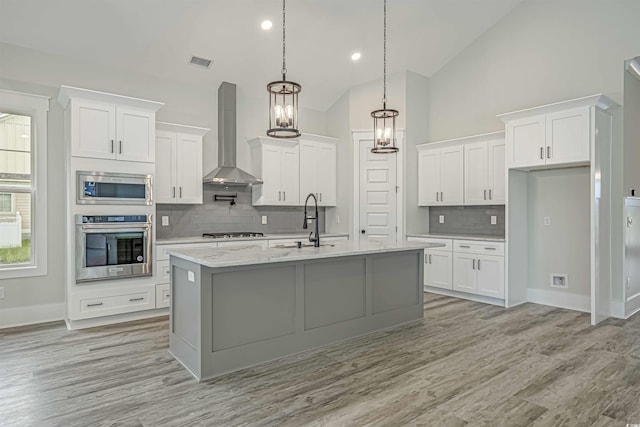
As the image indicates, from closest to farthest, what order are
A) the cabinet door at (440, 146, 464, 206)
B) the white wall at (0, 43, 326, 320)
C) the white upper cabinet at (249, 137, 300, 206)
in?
the white wall at (0, 43, 326, 320), the cabinet door at (440, 146, 464, 206), the white upper cabinet at (249, 137, 300, 206)

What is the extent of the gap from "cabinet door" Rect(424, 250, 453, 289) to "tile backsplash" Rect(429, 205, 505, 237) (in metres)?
0.65

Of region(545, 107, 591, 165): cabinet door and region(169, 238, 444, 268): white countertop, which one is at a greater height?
region(545, 107, 591, 165): cabinet door

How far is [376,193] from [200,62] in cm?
328

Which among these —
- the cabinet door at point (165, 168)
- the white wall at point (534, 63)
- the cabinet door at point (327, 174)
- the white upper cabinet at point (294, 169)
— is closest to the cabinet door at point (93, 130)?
the cabinet door at point (165, 168)

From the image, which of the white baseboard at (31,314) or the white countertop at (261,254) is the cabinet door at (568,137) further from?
the white baseboard at (31,314)

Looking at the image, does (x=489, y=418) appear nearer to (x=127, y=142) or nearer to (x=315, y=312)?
(x=315, y=312)

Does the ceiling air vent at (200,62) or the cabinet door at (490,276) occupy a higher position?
the ceiling air vent at (200,62)

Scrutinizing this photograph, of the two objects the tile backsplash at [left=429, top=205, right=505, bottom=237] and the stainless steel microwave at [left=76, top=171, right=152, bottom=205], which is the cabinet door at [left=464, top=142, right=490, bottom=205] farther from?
the stainless steel microwave at [left=76, top=171, right=152, bottom=205]

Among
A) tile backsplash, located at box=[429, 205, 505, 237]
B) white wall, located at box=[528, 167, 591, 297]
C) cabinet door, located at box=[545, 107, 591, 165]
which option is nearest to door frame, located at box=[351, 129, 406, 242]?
tile backsplash, located at box=[429, 205, 505, 237]

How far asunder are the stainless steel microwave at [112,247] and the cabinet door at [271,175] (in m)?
1.95

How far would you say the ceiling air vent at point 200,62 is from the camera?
17.4ft

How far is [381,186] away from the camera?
257 inches

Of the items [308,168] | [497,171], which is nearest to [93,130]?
[308,168]

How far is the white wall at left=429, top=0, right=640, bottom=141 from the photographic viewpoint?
4.68m
